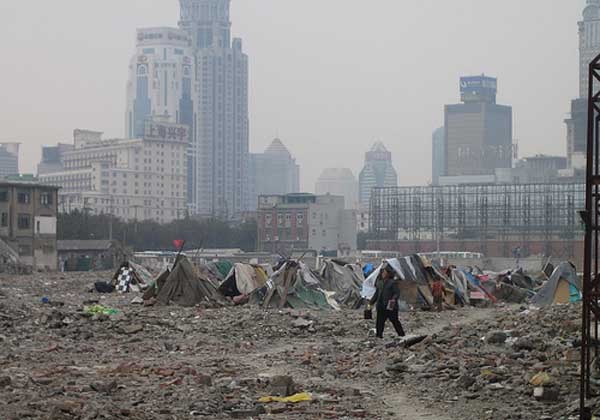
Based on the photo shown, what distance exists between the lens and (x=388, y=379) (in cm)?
1536

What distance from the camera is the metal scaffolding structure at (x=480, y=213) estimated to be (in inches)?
4178

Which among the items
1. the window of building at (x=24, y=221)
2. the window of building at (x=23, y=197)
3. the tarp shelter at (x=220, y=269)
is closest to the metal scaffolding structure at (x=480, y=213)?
the window of building at (x=23, y=197)

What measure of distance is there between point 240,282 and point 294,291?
246 cm

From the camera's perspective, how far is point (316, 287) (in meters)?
31.2

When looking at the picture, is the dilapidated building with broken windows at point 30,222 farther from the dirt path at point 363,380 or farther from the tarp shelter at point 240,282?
the dirt path at point 363,380

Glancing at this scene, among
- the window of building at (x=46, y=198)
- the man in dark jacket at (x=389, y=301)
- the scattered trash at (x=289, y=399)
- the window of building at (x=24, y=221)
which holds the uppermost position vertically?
the window of building at (x=46, y=198)

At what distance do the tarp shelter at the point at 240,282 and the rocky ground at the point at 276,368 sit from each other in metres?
7.01

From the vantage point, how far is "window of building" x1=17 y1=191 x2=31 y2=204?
6967cm

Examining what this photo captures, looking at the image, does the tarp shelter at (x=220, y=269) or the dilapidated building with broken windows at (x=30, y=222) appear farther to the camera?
the dilapidated building with broken windows at (x=30, y=222)

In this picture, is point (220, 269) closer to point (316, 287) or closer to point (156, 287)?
point (156, 287)

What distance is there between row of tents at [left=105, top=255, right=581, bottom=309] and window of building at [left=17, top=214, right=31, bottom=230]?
118 feet

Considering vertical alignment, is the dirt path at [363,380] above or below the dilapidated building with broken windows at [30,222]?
below

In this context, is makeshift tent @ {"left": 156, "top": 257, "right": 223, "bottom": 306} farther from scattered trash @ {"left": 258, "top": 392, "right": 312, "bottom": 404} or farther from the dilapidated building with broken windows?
the dilapidated building with broken windows

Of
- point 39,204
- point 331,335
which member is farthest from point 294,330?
point 39,204
